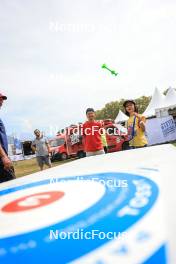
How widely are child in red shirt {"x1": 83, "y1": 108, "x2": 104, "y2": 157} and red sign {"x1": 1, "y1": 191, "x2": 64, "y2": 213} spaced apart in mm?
3659

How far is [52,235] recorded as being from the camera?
741 mm

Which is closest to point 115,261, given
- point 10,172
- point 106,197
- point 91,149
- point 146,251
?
point 146,251

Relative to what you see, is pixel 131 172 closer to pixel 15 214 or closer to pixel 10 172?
pixel 15 214

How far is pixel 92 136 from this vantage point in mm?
4855

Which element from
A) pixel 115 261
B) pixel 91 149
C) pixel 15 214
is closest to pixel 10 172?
pixel 91 149

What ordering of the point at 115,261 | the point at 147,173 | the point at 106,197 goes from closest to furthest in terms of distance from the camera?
the point at 115,261 < the point at 106,197 < the point at 147,173

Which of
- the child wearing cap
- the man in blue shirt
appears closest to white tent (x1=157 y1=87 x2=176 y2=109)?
the child wearing cap

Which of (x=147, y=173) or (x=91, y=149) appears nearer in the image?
(x=147, y=173)

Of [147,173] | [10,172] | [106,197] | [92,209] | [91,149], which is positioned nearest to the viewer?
[92,209]

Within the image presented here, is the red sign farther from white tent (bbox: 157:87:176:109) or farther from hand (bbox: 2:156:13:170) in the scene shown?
white tent (bbox: 157:87:176:109)

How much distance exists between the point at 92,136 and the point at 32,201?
3776 mm

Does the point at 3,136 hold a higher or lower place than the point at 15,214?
higher

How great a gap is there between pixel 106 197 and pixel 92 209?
0.13 meters

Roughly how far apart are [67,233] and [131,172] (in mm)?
709
